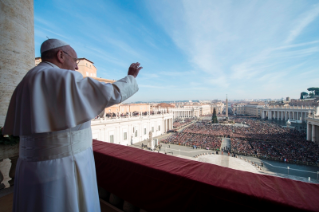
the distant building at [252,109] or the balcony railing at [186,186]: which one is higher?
the balcony railing at [186,186]

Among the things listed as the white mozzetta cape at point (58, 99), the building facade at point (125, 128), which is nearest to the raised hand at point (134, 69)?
the white mozzetta cape at point (58, 99)

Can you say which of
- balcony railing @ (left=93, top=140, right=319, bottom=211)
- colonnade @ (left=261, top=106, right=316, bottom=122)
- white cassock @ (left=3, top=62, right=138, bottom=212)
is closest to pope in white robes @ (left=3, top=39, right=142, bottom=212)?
white cassock @ (left=3, top=62, right=138, bottom=212)

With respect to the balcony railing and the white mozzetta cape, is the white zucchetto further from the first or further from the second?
the balcony railing

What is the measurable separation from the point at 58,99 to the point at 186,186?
1.54 metres

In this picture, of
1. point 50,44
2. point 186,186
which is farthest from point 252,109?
point 50,44

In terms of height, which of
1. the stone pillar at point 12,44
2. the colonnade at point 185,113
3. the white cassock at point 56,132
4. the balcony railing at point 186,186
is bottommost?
the colonnade at point 185,113

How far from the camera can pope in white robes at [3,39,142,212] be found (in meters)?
1.00

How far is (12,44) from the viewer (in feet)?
12.5

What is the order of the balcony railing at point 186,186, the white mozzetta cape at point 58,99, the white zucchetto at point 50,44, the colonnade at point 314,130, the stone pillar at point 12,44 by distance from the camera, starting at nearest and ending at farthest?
the white mozzetta cape at point 58,99
the white zucchetto at point 50,44
the balcony railing at point 186,186
the stone pillar at point 12,44
the colonnade at point 314,130

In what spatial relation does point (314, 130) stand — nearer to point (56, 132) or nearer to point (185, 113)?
point (56, 132)

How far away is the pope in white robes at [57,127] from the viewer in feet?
3.28

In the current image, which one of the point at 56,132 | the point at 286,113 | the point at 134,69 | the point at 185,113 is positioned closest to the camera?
the point at 56,132

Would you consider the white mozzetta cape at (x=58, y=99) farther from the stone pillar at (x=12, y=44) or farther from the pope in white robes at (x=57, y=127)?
the stone pillar at (x=12, y=44)

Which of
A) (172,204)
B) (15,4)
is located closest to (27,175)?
(172,204)
